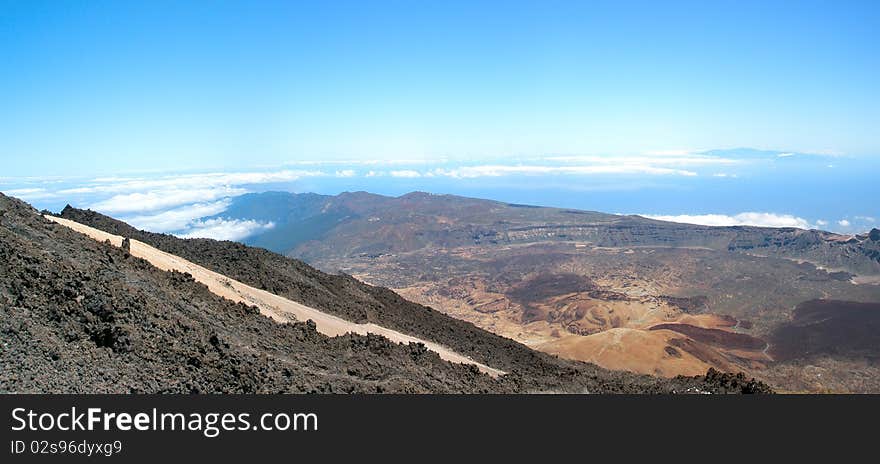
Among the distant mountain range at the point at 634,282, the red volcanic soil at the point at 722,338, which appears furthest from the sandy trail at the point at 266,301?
the red volcanic soil at the point at 722,338

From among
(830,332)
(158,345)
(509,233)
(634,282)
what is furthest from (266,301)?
(509,233)

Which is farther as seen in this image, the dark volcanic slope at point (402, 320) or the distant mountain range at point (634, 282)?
the distant mountain range at point (634, 282)

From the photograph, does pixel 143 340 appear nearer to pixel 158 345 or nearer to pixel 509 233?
pixel 158 345

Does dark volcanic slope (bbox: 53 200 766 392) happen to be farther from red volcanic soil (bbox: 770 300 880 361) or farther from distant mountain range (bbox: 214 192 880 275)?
distant mountain range (bbox: 214 192 880 275)

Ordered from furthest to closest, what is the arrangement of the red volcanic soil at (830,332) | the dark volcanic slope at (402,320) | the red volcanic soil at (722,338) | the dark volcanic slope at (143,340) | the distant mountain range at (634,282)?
the red volcanic soil at (722,338)
the red volcanic soil at (830,332)
the distant mountain range at (634,282)
the dark volcanic slope at (402,320)
the dark volcanic slope at (143,340)

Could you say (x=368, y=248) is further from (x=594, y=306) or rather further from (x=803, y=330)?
(x=803, y=330)

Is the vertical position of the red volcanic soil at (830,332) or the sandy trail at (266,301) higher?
the sandy trail at (266,301)

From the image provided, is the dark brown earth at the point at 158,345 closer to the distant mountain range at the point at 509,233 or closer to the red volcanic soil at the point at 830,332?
the red volcanic soil at the point at 830,332
